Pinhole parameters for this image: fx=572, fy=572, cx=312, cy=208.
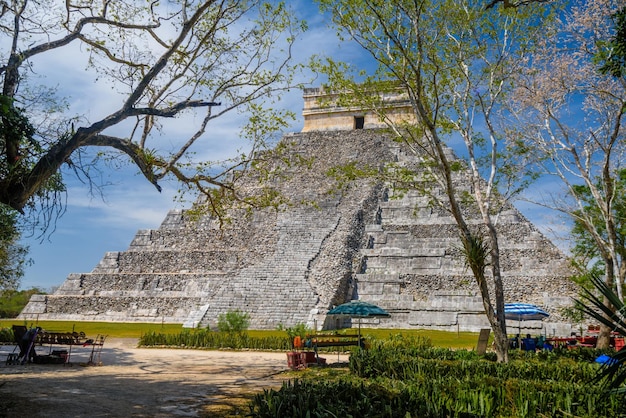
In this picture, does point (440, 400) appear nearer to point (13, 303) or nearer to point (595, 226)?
point (595, 226)

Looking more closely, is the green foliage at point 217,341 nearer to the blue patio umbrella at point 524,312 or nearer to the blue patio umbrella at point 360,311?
the blue patio umbrella at point 360,311

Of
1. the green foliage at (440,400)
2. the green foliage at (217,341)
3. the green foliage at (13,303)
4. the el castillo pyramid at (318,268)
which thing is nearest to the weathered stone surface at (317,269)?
the el castillo pyramid at (318,268)

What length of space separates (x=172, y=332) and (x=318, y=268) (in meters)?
6.54

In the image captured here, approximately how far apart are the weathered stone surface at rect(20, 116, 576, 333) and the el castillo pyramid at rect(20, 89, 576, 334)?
0.05 m

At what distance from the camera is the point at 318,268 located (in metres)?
22.6

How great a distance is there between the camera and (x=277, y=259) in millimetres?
23906

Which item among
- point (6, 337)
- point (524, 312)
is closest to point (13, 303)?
point (6, 337)

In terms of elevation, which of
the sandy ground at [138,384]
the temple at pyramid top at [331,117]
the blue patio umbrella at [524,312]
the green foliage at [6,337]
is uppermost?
the temple at pyramid top at [331,117]

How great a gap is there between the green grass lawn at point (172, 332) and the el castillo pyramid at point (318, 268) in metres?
0.76

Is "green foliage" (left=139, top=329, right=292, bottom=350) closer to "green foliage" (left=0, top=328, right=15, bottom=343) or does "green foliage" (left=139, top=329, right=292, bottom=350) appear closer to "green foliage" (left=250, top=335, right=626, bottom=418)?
"green foliage" (left=0, top=328, right=15, bottom=343)

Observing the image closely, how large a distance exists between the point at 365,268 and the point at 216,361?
11.4 meters

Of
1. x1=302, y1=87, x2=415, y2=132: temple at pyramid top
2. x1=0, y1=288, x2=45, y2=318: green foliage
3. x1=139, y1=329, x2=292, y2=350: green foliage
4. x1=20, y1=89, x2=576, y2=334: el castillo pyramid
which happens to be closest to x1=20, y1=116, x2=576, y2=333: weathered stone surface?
x1=20, y1=89, x2=576, y2=334: el castillo pyramid

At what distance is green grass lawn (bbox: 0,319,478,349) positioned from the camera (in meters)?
16.5

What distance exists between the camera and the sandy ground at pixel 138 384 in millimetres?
6777
